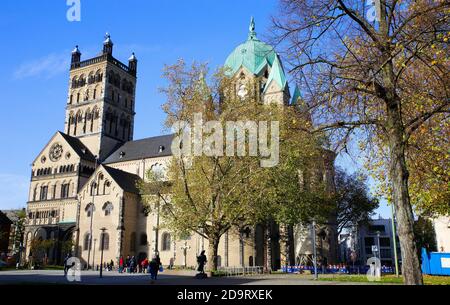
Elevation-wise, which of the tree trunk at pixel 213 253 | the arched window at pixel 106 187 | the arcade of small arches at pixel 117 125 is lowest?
the tree trunk at pixel 213 253

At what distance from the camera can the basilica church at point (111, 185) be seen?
165 feet

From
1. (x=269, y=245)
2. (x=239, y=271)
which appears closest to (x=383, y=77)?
(x=239, y=271)

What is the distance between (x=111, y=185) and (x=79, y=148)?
57.1 feet

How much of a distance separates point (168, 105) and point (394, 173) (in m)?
20.0

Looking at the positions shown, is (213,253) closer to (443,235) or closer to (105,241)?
(105,241)

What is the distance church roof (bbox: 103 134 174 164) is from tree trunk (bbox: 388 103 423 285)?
51.4m

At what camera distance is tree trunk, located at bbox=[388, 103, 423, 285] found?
468 inches

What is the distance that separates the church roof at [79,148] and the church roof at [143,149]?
3150 millimetres

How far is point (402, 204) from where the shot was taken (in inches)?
493

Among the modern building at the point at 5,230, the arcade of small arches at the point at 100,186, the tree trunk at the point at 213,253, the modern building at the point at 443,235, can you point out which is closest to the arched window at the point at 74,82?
the modern building at the point at 5,230

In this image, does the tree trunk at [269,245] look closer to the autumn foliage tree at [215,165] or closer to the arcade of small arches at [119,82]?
the autumn foliage tree at [215,165]

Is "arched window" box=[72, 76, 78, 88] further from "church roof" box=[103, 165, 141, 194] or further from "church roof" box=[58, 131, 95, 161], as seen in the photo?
"church roof" box=[103, 165, 141, 194]
